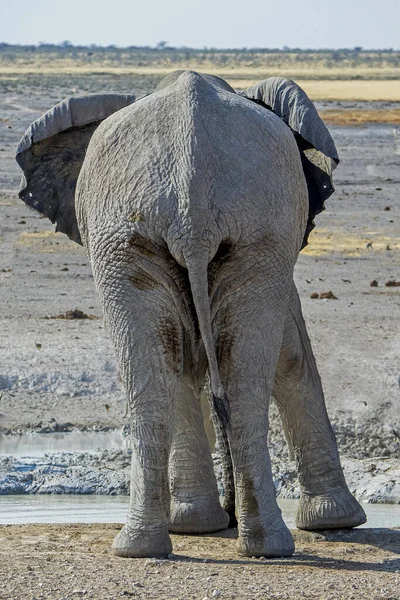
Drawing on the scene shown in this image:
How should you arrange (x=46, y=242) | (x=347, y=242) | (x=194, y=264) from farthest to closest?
(x=347, y=242), (x=46, y=242), (x=194, y=264)

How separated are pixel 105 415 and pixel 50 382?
602 mm

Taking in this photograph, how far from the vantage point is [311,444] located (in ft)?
20.9

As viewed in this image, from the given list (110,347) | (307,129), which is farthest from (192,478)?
(110,347)

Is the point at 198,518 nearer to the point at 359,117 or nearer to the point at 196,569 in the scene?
the point at 196,569

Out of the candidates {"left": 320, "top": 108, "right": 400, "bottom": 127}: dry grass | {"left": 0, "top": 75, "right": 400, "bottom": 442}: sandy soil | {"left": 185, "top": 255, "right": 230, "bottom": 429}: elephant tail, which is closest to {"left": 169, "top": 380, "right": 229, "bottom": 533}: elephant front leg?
{"left": 185, "top": 255, "right": 230, "bottom": 429}: elephant tail

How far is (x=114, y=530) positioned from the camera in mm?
6215

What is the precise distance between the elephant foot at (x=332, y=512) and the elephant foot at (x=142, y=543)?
3.55 ft

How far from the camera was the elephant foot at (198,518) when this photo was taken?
624cm

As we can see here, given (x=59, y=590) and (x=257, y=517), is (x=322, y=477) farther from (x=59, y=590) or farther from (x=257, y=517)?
(x=59, y=590)

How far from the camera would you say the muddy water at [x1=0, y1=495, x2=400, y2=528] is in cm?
688

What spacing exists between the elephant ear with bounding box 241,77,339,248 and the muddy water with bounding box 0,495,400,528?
1.52 metres

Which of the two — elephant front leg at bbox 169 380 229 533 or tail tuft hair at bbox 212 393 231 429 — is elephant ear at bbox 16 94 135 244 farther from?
tail tuft hair at bbox 212 393 231 429

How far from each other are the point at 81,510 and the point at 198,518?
3.23 ft

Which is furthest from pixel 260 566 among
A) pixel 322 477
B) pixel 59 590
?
pixel 322 477
